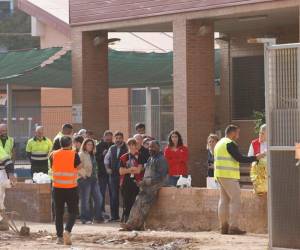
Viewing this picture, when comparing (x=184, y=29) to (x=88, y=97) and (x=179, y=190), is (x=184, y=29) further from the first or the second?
(x=179, y=190)

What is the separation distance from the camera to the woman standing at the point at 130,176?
18922 mm

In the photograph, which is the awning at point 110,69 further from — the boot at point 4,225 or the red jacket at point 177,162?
the boot at point 4,225

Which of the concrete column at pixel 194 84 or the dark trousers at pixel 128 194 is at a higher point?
the concrete column at pixel 194 84

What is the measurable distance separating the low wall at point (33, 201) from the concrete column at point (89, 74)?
22.1 ft

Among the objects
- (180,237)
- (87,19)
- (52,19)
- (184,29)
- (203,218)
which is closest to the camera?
(180,237)

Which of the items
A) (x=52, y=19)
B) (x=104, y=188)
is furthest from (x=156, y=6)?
(x=52, y=19)

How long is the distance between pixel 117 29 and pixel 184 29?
122 inches

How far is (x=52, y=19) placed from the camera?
131ft

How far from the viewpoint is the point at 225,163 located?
16.8 metres

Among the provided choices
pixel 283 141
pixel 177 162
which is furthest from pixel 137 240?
pixel 283 141

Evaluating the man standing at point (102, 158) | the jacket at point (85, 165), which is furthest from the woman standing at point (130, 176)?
the man standing at point (102, 158)

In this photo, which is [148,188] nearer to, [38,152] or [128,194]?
[128,194]

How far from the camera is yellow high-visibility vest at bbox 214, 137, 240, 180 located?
1678 centimetres

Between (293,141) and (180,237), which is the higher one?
(293,141)
